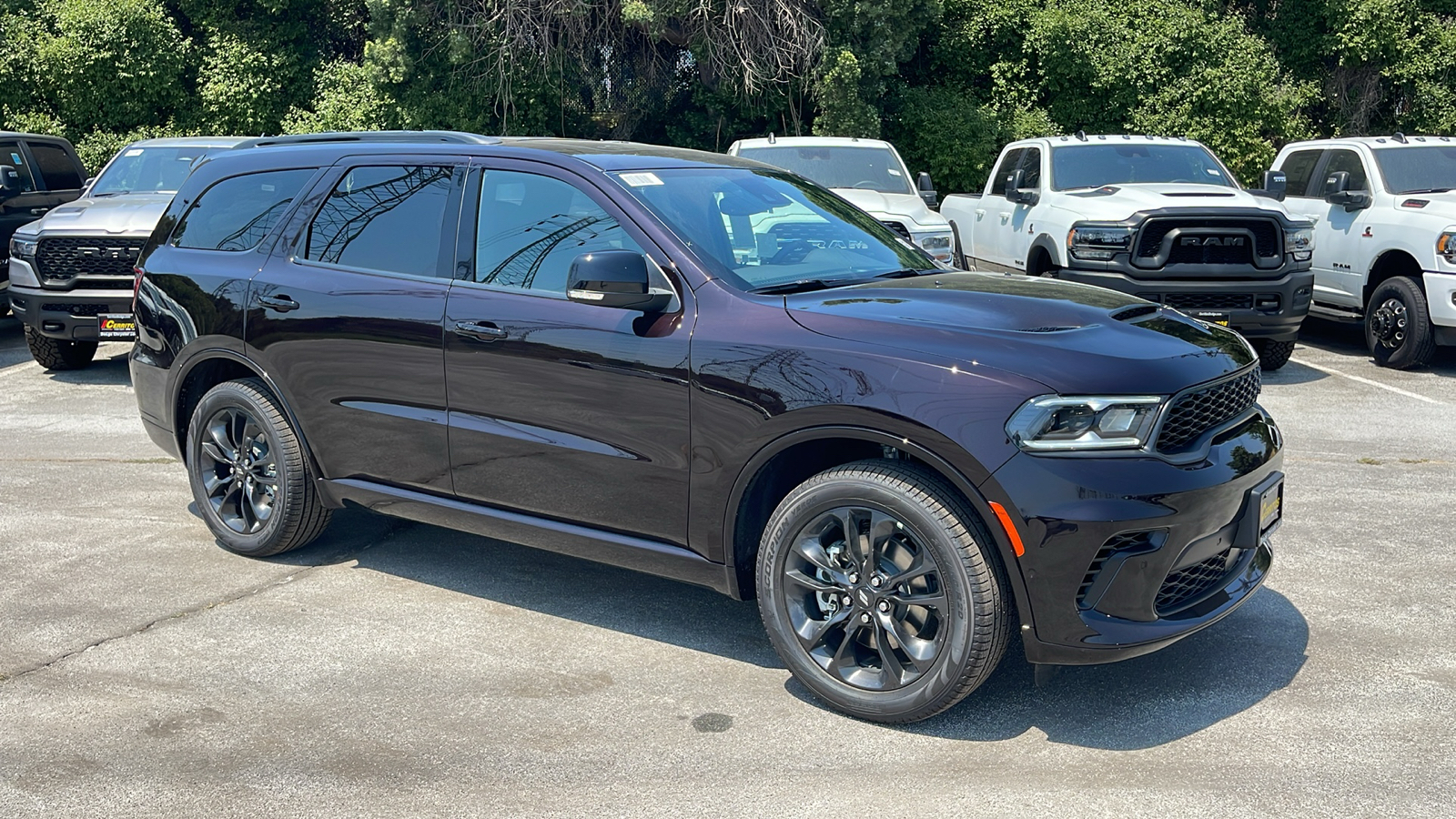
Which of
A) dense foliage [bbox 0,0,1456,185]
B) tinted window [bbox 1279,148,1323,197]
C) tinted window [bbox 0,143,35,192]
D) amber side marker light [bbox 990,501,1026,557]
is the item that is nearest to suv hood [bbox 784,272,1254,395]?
amber side marker light [bbox 990,501,1026,557]

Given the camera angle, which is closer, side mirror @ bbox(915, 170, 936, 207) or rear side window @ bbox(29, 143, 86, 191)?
side mirror @ bbox(915, 170, 936, 207)

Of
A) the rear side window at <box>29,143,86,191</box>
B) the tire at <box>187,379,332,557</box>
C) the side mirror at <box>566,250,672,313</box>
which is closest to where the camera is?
the side mirror at <box>566,250,672,313</box>

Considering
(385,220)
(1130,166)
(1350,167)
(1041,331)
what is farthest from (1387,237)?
(385,220)

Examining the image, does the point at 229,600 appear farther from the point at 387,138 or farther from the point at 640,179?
the point at 640,179

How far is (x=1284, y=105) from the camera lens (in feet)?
70.4

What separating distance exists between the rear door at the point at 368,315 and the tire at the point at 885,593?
1591 mm

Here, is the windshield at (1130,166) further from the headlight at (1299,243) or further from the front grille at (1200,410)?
the front grille at (1200,410)

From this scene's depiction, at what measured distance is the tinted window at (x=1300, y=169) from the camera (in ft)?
41.5

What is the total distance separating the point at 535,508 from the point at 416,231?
1250 millimetres

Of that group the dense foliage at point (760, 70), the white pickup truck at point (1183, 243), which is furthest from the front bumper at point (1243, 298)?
the dense foliage at point (760, 70)

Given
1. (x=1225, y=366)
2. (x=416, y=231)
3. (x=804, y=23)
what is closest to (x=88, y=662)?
(x=416, y=231)

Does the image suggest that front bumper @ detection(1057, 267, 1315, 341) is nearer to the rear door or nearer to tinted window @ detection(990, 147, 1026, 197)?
tinted window @ detection(990, 147, 1026, 197)

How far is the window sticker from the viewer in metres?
4.76

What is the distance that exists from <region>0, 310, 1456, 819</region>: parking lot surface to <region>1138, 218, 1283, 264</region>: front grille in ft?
13.6
